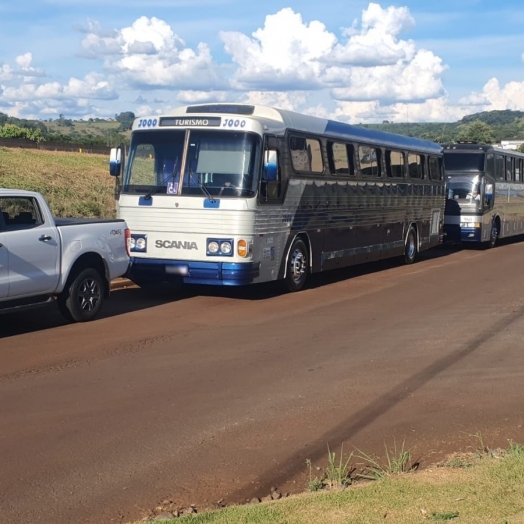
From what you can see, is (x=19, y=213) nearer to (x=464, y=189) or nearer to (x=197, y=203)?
(x=197, y=203)

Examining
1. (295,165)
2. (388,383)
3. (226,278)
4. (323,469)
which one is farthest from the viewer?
(295,165)

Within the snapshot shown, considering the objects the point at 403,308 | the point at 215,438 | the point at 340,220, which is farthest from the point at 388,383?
the point at 340,220

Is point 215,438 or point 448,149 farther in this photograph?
point 448,149

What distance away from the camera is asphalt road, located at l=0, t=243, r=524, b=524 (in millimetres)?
6043

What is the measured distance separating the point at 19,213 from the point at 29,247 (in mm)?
477

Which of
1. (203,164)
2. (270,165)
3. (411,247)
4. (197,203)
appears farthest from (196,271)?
(411,247)

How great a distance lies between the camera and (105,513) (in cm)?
545

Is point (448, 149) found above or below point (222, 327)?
above

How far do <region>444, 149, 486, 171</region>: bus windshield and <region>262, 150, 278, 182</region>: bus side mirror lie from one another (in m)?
14.8

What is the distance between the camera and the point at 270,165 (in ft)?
46.3

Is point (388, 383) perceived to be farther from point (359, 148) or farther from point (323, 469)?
point (359, 148)

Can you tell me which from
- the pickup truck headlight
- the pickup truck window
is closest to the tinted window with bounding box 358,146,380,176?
the pickup truck headlight

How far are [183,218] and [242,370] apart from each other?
5.28 metres

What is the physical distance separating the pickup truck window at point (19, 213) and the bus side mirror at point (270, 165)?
13.5ft
